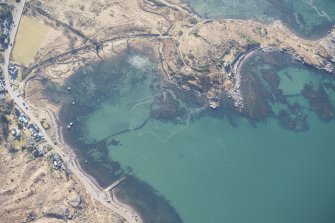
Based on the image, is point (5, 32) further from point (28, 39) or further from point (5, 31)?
point (28, 39)

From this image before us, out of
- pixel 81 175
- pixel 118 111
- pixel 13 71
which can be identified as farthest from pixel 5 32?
pixel 81 175

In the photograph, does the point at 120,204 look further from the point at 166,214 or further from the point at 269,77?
the point at 269,77

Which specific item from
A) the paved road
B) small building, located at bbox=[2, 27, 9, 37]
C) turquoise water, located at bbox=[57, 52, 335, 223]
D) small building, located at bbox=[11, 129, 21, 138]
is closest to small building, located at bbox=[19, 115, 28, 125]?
the paved road

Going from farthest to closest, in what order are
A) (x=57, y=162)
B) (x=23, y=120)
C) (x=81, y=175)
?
(x=23, y=120) < (x=81, y=175) < (x=57, y=162)

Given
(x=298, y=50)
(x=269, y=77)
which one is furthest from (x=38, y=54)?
(x=298, y=50)

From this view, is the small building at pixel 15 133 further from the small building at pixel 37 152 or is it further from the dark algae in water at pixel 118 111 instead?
the dark algae in water at pixel 118 111

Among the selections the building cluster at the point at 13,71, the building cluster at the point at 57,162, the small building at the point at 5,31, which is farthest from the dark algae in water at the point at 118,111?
the small building at the point at 5,31

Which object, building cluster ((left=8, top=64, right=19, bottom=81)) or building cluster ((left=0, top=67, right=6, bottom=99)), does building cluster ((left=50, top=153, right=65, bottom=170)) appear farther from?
building cluster ((left=8, top=64, right=19, bottom=81))
